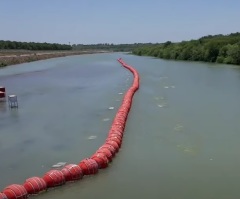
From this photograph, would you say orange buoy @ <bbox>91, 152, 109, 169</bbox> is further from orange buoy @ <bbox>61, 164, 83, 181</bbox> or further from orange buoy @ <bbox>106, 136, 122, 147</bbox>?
orange buoy @ <bbox>106, 136, 122, 147</bbox>

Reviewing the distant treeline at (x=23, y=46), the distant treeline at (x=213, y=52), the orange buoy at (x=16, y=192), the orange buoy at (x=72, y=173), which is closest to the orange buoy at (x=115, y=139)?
the orange buoy at (x=72, y=173)

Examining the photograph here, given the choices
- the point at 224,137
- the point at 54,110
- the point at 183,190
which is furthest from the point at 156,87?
the point at 183,190

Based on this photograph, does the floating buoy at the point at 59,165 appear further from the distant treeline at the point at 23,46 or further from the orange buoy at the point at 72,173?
the distant treeline at the point at 23,46

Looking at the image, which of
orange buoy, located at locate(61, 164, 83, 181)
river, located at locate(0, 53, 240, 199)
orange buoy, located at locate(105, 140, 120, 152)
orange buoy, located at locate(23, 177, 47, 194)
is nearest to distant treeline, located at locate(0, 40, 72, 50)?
river, located at locate(0, 53, 240, 199)

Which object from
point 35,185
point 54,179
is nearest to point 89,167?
point 54,179

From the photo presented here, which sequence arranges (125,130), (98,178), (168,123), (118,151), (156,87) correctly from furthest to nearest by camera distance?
(156,87) → (168,123) → (125,130) → (118,151) → (98,178)

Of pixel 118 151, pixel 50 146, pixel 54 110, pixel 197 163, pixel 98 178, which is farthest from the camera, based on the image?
pixel 54 110

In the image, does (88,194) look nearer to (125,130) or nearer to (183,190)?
(183,190)
